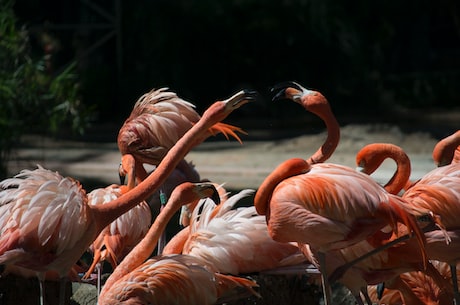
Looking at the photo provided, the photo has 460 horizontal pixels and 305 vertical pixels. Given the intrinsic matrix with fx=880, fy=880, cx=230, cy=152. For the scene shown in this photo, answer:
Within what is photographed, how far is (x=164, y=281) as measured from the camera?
3.71m

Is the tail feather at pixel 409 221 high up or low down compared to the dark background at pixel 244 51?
up

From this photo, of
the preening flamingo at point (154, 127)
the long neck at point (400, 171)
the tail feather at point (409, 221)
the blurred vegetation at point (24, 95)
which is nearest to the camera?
the tail feather at point (409, 221)

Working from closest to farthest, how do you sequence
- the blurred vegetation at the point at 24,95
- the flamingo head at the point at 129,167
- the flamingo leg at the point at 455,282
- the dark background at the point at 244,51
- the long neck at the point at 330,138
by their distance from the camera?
the flamingo leg at the point at 455,282 < the long neck at the point at 330,138 < the flamingo head at the point at 129,167 < the blurred vegetation at the point at 24,95 < the dark background at the point at 244,51

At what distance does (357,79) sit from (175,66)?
3.11 metres

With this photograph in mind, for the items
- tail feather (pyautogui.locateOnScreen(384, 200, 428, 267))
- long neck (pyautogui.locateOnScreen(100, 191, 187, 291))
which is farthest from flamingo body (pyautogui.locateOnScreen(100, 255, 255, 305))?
A: tail feather (pyautogui.locateOnScreen(384, 200, 428, 267))

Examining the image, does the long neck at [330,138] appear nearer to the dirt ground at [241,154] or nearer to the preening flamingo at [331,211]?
the preening flamingo at [331,211]

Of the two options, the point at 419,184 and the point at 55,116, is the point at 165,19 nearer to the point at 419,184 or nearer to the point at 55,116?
the point at 55,116

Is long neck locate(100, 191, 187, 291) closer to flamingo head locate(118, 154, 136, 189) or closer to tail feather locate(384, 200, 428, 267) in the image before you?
flamingo head locate(118, 154, 136, 189)

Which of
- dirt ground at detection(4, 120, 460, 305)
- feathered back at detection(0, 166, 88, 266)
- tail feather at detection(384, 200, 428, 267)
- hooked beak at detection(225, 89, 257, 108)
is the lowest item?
dirt ground at detection(4, 120, 460, 305)

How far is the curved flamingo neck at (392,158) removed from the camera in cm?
424

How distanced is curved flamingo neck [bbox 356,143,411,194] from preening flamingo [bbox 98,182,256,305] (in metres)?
0.83

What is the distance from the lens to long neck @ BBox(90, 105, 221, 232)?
399cm

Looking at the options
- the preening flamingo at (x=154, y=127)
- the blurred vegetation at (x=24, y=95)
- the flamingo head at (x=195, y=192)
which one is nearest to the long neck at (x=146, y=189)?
the flamingo head at (x=195, y=192)

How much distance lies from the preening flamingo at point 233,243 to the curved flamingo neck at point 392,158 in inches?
21.4
